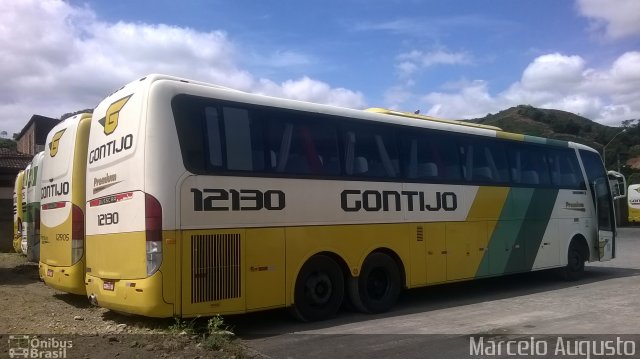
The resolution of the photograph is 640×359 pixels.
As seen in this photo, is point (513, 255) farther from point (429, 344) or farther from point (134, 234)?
point (134, 234)

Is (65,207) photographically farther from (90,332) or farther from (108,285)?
(90,332)

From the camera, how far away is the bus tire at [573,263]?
14.4 metres

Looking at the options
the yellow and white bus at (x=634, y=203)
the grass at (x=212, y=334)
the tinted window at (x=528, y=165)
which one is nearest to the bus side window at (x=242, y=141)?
the grass at (x=212, y=334)

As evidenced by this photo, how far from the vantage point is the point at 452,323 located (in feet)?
28.9

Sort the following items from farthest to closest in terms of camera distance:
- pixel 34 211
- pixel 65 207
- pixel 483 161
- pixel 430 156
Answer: pixel 34 211 → pixel 483 161 → pixel 430 156 → pixel 65 207

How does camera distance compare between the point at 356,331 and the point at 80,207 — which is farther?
the point at 80,207

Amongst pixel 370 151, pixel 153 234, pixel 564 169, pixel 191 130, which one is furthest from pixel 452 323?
pixel 564 169

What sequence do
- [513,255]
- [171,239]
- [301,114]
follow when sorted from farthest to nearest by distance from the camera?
1. [513,255]
2. [301,114]
3. [171,239]

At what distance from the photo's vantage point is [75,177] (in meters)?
9.46

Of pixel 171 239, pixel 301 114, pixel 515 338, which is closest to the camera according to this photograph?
pixel 171 239

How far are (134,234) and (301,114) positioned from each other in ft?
10.3

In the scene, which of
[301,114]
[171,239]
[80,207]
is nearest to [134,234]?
[171,239]

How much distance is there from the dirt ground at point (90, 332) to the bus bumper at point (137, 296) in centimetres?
30

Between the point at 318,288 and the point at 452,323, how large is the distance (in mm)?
2149
